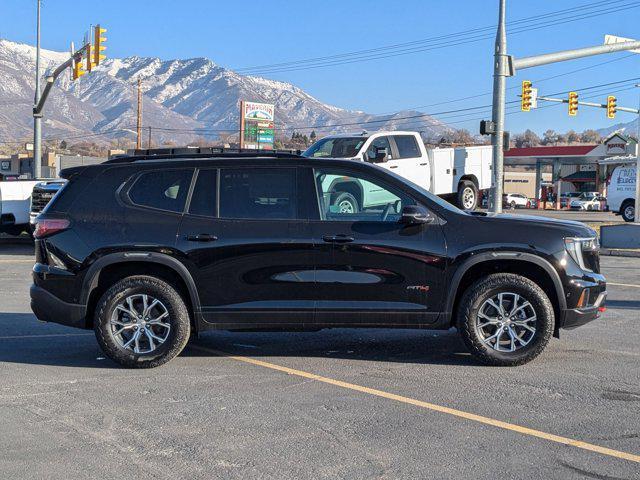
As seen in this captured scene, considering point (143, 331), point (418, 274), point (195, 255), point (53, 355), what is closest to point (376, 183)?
point (418, 274)

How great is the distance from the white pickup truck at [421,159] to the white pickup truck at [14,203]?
7238mm

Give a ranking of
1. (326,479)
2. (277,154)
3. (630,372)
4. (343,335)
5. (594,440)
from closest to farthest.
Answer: (326,479)
(594,440)
(630,372)
(277,154)
(343,335)

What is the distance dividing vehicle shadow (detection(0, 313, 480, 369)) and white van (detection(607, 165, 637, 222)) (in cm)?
2554

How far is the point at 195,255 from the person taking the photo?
6.82 metres

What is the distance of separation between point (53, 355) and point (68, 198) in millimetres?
1579

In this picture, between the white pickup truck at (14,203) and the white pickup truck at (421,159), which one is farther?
the white pickup truck at (14,203)

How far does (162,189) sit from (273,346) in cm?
200

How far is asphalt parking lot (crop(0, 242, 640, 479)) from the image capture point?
182 inches

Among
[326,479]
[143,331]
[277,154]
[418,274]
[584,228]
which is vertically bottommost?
[326,479]

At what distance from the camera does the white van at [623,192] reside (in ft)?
103

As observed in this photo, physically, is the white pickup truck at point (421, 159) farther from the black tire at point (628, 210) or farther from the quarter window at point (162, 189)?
the black tire at point (628, 210)

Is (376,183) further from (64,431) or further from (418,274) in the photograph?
(64,431)

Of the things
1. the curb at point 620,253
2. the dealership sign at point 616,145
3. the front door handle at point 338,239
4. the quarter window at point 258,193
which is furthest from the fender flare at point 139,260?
the dealership sign at point 616,145

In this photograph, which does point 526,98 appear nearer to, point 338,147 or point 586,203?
point 338,147
